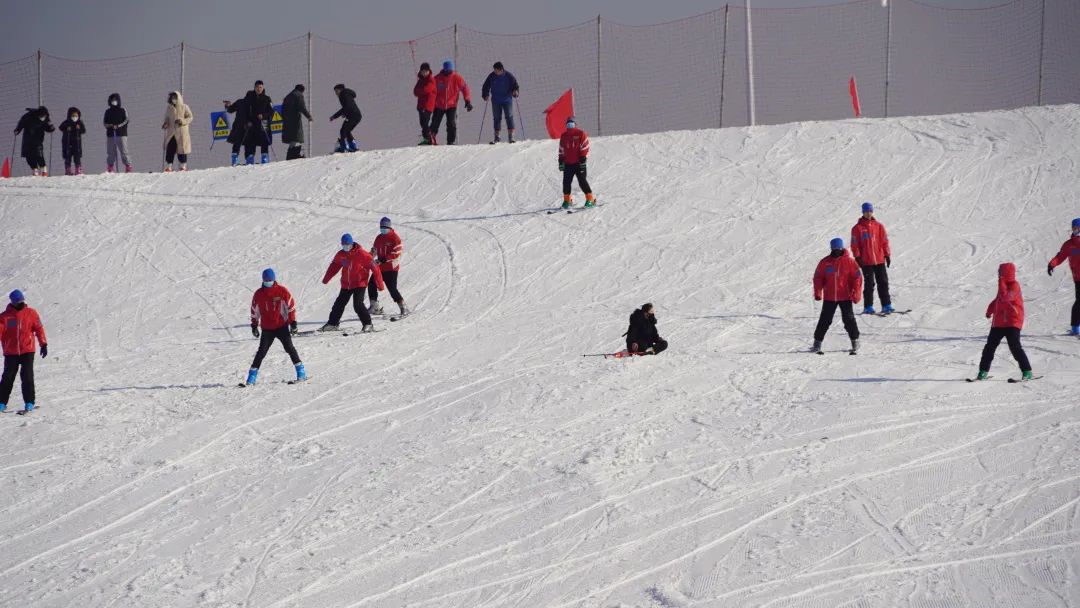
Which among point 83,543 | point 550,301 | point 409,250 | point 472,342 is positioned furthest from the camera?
point 409,250

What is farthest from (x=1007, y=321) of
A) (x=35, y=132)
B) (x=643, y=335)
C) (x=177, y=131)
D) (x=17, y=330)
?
(x=35, y=132)

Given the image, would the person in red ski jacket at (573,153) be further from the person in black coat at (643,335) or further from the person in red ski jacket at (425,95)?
the person in black coat at (643,335)

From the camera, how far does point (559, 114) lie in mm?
25109

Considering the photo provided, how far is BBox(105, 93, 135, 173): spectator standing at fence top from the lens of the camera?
81.5 ft

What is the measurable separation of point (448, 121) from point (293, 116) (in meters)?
3.33

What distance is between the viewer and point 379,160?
24656mm

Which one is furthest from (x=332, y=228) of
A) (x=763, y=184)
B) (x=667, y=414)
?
(x=667, y=414)

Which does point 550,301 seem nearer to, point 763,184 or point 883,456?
point 763,184

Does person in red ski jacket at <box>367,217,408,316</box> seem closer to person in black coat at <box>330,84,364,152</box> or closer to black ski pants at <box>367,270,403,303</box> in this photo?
black ski pants at <box>367,270,403,303</box>

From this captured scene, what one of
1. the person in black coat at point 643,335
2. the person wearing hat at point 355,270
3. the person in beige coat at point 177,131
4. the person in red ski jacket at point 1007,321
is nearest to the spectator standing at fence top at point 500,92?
the person in beige coat at point 177,131

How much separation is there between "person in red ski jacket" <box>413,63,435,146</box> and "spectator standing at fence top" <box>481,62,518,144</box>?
108cm

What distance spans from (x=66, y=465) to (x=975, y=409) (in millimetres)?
8659

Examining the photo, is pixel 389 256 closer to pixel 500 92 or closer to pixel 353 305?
pixel 353 305

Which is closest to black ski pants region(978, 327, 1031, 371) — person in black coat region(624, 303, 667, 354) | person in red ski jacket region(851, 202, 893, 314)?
person in red ski jacket region(851, 202, 893, 314)
